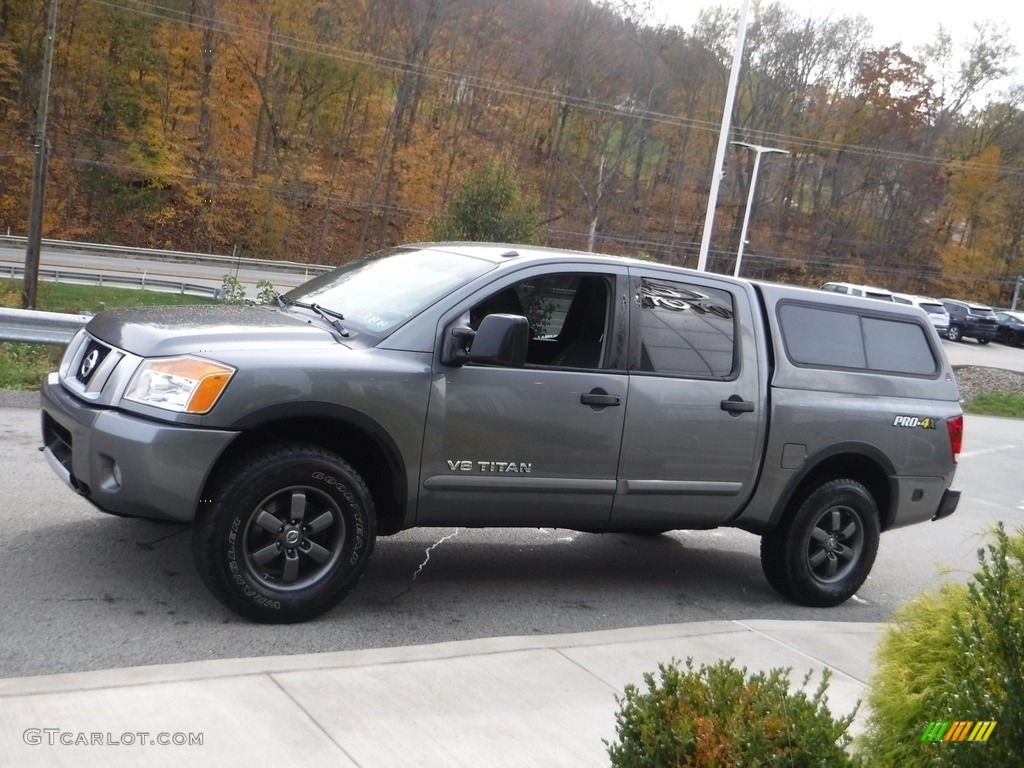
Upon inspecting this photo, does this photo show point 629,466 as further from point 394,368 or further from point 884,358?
point 884,358

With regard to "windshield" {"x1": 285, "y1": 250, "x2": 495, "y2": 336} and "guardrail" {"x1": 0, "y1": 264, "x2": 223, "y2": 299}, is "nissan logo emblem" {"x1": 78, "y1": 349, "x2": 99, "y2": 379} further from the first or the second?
"guardrail" {"x1": 0, "y1": 264, "x2": 223, "y2": 299}

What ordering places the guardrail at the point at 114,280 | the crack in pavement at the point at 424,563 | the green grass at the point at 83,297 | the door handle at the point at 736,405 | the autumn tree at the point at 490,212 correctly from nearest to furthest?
1. the crack in pavement at the point at 424,563
2. the door handle at the point at 736,405
3. the autumn tree at the point at 490,212
4. the green grass at the point at 83,297
5. the guardrail at the point at 114,280

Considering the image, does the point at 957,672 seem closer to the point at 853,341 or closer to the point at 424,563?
the point at 424,563

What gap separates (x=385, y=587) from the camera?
600cm

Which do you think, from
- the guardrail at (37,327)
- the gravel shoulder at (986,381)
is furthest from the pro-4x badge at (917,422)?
the gravel shoulder at (986,381)

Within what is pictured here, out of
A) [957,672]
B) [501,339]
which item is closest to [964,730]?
[957,672]

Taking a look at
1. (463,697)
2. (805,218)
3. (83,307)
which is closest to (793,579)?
(463,697)

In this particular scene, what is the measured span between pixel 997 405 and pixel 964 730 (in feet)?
84.4

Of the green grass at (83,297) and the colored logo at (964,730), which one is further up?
the colored logo at (964,730)

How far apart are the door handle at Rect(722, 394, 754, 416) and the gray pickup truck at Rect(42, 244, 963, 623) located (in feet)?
0.05

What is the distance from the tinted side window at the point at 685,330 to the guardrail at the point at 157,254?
1567 inches

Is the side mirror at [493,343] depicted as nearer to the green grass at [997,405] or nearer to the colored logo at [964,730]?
the colored logo at [964,730]

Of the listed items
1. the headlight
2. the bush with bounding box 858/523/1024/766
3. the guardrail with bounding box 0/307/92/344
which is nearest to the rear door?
the headlight

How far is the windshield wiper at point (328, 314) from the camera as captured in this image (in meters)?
5.50
